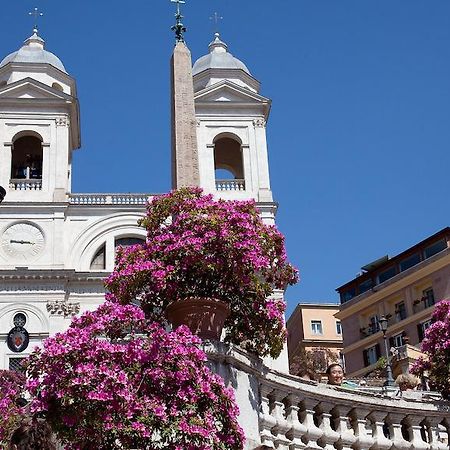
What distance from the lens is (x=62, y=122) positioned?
50219 millimetres

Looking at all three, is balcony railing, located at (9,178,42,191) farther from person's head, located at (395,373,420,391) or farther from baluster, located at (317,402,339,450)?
baluster, located at (317,402,339,450)

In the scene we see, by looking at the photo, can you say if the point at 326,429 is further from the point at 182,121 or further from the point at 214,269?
the point at 182,121

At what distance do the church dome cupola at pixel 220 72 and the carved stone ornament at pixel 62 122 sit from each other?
712 centimetres

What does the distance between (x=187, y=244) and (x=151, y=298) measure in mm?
1217

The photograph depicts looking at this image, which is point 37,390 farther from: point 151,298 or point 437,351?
point 437,351

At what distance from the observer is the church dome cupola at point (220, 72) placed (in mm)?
52938

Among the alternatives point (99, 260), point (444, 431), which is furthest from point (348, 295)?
point (444, 431)

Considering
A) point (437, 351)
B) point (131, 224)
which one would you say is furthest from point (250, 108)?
point (437, 351)

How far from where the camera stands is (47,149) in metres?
49.5

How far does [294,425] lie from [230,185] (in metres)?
35.5

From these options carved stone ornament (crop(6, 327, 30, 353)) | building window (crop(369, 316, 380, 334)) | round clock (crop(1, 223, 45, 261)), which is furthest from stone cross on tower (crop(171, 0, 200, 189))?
building window (crop(369, 316, 380, 334))

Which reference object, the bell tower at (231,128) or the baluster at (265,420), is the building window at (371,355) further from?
the baluster at (265,420)

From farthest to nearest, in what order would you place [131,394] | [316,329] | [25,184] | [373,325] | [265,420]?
1. [316,329]
2. [373,325]
3. [25,184]
4. [265,420]
5. [131,394]

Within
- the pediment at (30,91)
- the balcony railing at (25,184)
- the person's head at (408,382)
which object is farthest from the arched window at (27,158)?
the person's head at (408,382)
